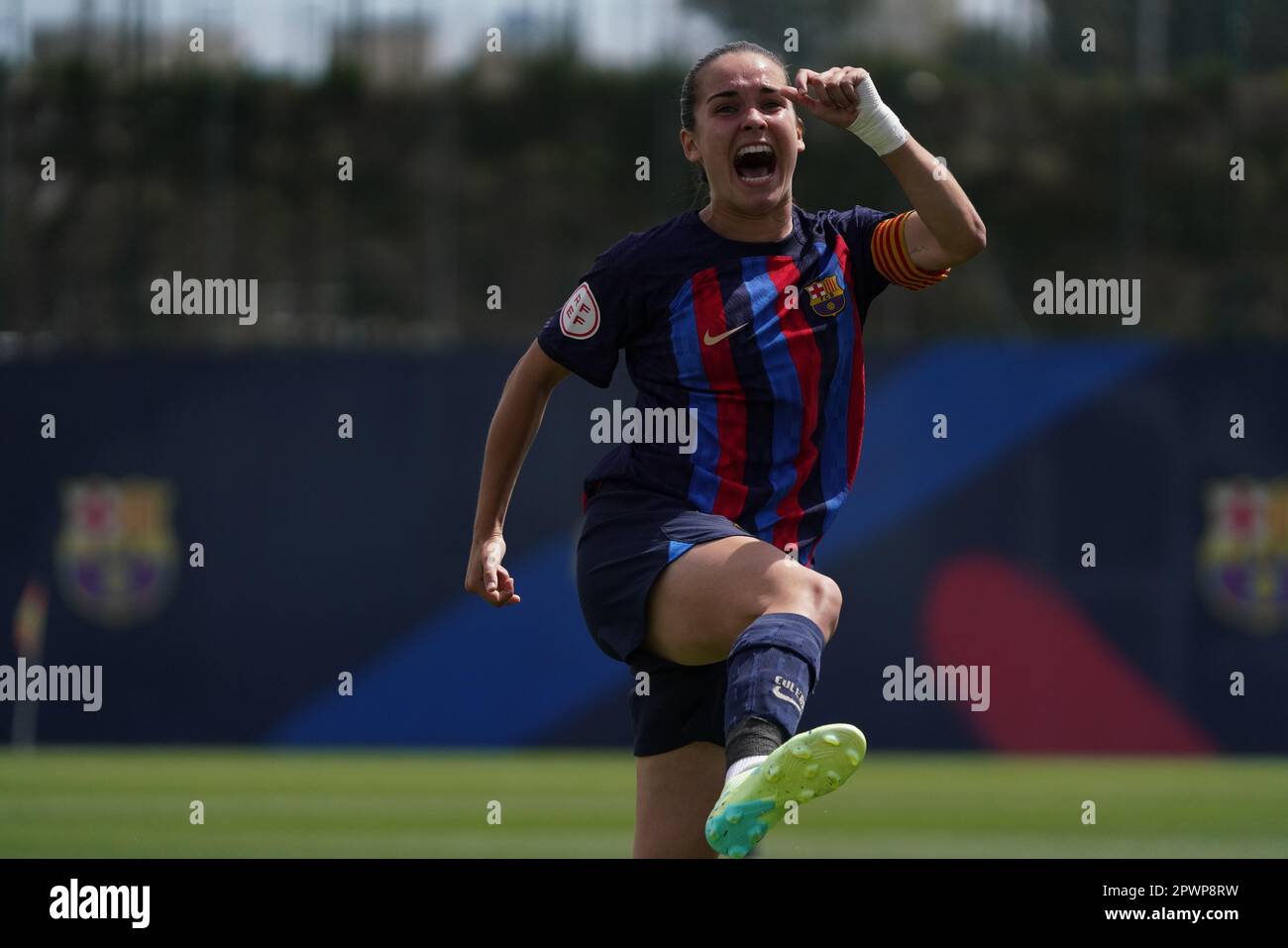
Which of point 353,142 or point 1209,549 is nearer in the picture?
point 1209,549

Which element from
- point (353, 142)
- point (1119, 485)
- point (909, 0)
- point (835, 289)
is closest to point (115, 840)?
point (835, 289)

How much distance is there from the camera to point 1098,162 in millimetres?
15453

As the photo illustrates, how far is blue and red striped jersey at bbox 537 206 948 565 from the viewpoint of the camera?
4785 millimetres

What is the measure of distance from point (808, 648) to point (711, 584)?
33 cm

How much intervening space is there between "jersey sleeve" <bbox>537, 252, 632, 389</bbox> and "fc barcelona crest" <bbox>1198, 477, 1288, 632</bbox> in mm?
9210

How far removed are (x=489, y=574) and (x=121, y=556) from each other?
9963 millimetres

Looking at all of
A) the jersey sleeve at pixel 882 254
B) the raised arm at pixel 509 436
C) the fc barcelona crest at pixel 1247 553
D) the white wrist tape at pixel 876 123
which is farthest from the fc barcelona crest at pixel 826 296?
the fc barcelona crest at pixel 1247 553

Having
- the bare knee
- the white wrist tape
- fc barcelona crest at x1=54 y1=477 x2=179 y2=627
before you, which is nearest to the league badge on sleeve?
the white wrist tape

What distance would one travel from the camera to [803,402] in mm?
4801

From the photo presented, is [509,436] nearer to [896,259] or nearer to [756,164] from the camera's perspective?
[756,164]

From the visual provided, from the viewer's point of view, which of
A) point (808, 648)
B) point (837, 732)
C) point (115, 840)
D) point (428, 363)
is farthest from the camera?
point (428, 363)

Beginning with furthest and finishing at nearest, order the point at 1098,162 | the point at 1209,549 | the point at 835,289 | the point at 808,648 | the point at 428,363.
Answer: the point at 1098,162 → the point at 428,363 → the point at 1209,549 → the point at 835,289 → the point at 808,648

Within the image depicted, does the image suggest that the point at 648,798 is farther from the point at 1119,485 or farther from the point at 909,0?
the point at 909,0

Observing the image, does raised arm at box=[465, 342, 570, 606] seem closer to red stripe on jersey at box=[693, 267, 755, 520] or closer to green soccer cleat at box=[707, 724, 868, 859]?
red stripe on jersey at box=[693, 267, 755, 520]
